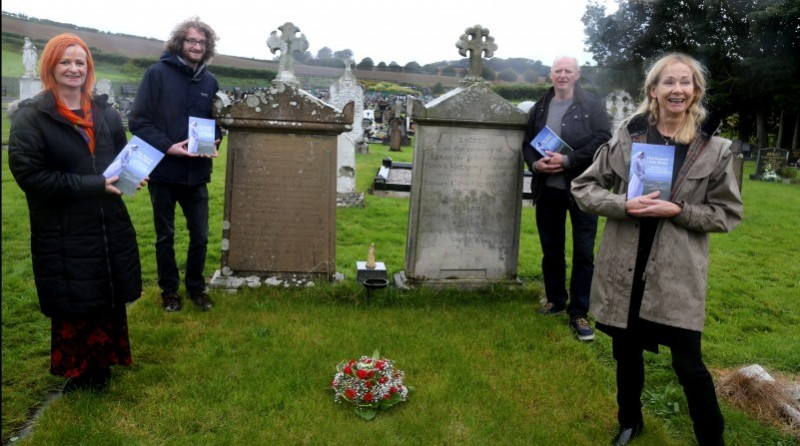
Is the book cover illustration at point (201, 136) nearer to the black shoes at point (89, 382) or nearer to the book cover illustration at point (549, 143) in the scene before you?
the black shoes at point (89, 382)

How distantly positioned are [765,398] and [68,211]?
443 centimetres

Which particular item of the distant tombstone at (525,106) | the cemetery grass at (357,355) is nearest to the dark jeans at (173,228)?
the cemetery grass at (357,355)

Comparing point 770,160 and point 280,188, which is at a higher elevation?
point 770,160

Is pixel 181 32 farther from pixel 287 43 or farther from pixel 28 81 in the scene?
pixel 28 81

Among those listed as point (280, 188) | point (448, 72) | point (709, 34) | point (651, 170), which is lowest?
point (280, 188)

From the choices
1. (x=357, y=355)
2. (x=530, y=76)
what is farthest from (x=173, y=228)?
(x=530, y=76)

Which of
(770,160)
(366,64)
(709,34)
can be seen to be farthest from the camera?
(770,160)

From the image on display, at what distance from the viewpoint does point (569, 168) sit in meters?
4.91

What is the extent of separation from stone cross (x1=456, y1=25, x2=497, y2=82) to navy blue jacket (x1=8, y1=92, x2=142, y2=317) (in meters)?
3.44

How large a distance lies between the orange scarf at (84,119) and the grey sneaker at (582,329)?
3.82m

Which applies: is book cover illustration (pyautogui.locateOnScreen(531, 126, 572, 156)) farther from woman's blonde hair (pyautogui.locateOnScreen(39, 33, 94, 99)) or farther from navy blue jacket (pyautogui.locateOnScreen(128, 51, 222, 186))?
woman's blonde hair (pyautogui.locateOnScreen(39, 33, 94, 99))

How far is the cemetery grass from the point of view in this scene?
3.46 meters

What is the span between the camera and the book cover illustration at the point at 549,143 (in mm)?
4941

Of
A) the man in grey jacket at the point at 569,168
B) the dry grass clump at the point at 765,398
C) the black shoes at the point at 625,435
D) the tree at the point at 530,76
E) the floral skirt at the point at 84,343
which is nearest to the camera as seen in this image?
the black shoes at the point at 625,435
